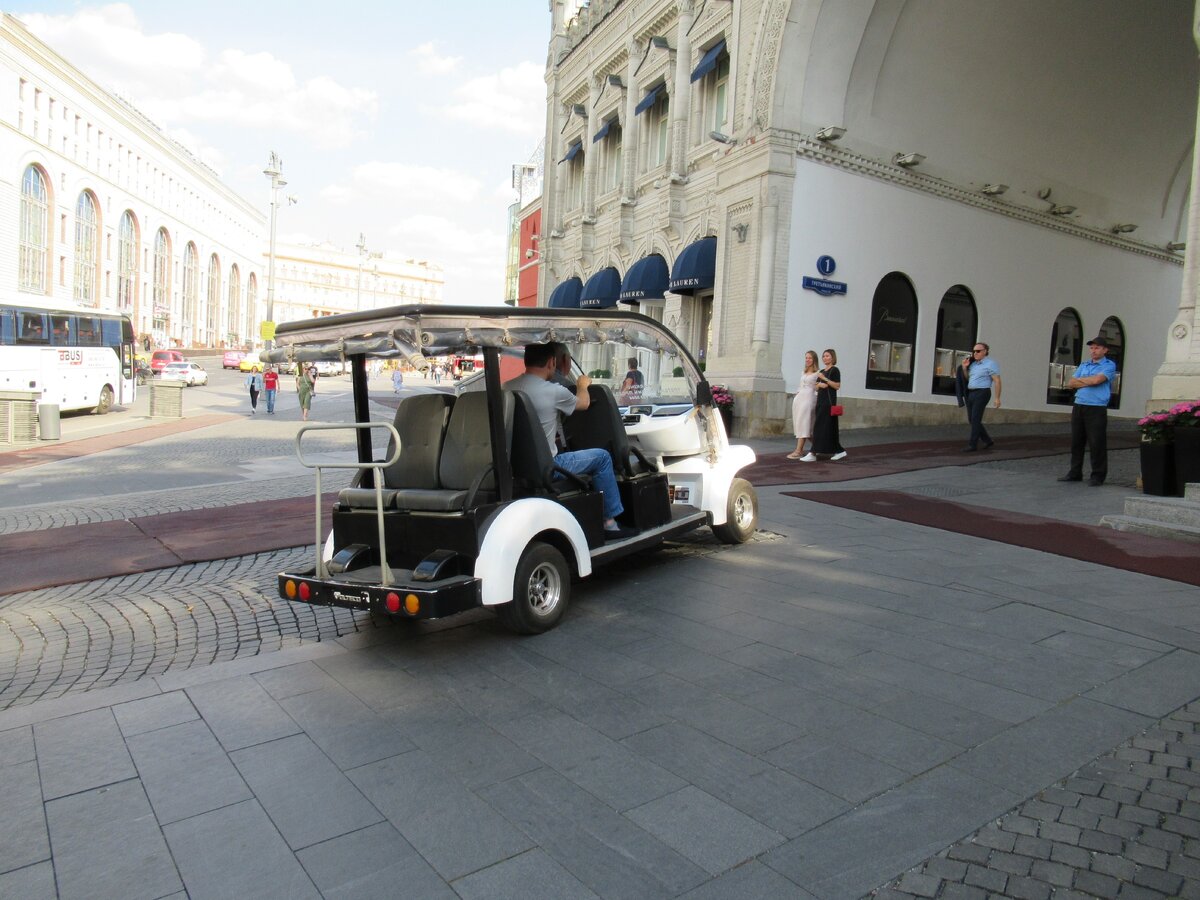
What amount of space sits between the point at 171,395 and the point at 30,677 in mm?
22106

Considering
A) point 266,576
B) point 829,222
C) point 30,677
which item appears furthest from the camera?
point 829,222

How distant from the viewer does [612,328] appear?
557 centimetres

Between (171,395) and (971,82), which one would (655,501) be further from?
(171,395)

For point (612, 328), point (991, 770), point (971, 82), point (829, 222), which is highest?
point (971, 82)

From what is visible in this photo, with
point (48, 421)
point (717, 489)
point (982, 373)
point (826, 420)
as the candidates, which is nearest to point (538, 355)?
point (717, 489)

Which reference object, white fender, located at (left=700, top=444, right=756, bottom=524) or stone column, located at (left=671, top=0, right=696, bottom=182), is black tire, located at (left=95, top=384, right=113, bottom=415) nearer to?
stone column, located at (left=671, top=0, right=696, bottom=182)

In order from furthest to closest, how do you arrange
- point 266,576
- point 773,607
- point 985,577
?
point 266,576
point 985,577
point 773,607

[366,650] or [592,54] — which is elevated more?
[592,54]

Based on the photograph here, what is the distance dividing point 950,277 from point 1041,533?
587 inches

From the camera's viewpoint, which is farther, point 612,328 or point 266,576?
point 266,576

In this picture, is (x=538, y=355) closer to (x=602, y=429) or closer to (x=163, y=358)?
(x=602, y=429)

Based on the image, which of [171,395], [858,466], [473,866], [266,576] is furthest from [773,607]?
[171,395]

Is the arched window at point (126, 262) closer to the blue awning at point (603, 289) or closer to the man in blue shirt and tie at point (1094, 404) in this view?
the blue awning at point (603, 289)

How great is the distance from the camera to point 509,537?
182 inches
